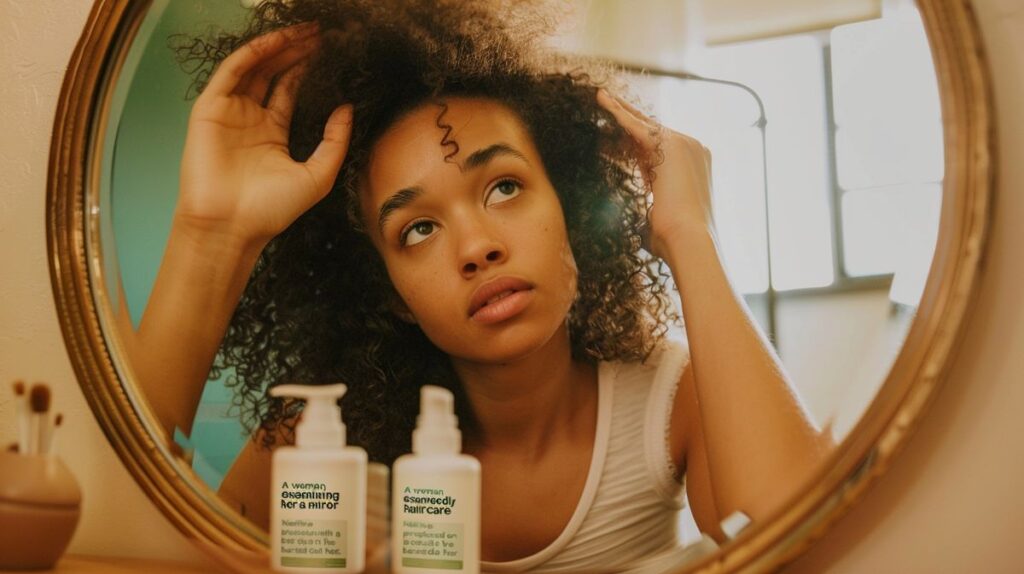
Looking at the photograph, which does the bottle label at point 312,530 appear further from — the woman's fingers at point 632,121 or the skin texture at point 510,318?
the woman's fingers at point 632,121

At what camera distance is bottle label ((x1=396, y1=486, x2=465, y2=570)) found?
56 centimetres

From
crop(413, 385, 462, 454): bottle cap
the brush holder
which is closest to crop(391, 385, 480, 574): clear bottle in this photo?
crop(413, 385, 462, 454): bottle cap

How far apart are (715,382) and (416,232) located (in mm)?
211

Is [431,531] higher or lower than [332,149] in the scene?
lower

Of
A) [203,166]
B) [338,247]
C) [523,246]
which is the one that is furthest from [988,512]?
[203,166]

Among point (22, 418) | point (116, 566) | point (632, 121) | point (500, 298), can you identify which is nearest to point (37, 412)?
point (22, 418)

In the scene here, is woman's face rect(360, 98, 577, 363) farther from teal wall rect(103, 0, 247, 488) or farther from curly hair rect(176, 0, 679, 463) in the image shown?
teal wall rect(103, 0, 247, 488)

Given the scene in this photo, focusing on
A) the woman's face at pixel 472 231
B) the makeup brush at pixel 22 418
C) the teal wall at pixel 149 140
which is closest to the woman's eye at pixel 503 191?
the woman's face at pixel 472 231

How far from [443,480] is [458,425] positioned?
5 cm

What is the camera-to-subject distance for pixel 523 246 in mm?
585

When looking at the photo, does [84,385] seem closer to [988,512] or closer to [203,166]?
[203,166]

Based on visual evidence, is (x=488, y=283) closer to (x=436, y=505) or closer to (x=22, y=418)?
(x=436, y=505)

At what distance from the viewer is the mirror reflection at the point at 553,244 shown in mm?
540

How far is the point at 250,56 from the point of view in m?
0.68
